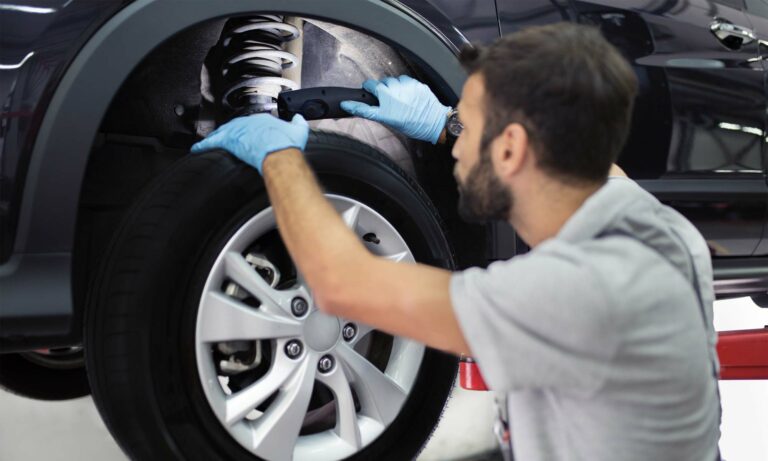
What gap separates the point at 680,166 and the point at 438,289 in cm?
130

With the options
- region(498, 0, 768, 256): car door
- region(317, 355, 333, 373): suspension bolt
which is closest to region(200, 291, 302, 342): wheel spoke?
region(317, 355, 333, 373): suspension bolt

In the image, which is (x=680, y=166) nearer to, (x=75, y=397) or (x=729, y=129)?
(x=729, y=129)

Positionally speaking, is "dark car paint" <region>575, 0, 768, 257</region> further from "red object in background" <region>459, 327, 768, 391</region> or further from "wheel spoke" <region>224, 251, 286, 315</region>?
"wheel spoke" <region>224, 251, 286, 315</region>

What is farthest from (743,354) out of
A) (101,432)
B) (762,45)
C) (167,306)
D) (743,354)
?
(101,432)

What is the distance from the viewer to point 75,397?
2.16 m

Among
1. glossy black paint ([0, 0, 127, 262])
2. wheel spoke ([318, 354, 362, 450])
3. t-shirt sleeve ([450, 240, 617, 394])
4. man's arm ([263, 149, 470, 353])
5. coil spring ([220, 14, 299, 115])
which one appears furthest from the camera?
coil spring ([220, 14, 299, 115])

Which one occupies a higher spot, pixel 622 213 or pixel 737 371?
pixel 622 213

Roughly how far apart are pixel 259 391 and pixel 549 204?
71 cm

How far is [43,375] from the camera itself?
6.86 feet

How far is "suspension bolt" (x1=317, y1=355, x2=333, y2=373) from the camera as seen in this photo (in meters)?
1.52

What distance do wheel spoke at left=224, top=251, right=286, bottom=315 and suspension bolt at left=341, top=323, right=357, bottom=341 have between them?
15cm

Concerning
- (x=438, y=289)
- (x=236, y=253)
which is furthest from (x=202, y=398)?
(x=438, y=289)

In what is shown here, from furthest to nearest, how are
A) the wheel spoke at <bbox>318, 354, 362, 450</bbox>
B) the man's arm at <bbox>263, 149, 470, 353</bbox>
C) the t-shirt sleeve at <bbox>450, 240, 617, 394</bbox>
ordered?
the wheel spoke at <bbox>318, 354, 362, 450</bbox>, the man's arm at <bbox>263, 149, 470, 353</bbox>, the t-shirt sleeve at <bbox>450, 240, 617, 394</bbox>

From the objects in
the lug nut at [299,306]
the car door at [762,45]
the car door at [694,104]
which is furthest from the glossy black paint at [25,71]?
the car door at [762,45]
